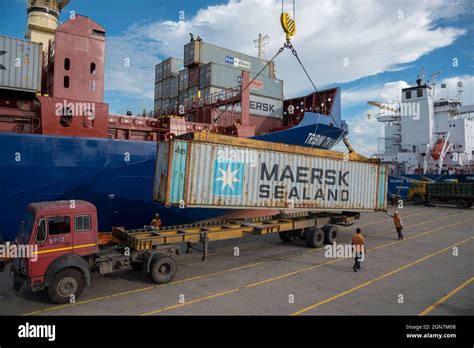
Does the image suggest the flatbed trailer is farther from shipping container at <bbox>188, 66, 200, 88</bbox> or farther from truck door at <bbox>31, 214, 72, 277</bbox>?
shipping container at <bbox>188, 66, 200, 88</bbox>

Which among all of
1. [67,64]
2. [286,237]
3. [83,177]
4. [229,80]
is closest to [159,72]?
[229,80]

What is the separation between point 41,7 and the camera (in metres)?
19.8

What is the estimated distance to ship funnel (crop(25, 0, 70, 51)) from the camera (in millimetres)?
19766

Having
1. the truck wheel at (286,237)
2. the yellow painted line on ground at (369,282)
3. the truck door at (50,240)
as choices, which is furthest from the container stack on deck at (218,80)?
the truck door at (50,240)

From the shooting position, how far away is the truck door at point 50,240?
772 centimetres

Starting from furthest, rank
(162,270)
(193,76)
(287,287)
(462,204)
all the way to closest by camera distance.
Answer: (462,204) < (193,76) < (162,270) < (287,287)

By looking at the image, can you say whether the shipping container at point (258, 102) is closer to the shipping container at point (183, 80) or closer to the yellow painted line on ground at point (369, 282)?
the shipping container at point (183, 80)

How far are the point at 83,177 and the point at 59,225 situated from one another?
5469 millimetres

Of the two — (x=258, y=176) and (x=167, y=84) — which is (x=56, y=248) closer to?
(x=258, y=176)

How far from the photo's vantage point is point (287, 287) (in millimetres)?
9117

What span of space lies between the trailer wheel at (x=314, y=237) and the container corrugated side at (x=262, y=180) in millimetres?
1101

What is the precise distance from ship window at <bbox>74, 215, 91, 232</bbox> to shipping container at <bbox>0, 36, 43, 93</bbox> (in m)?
7.80

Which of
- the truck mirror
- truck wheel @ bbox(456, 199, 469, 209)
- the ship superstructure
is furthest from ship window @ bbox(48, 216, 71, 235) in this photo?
the ship superstructure
